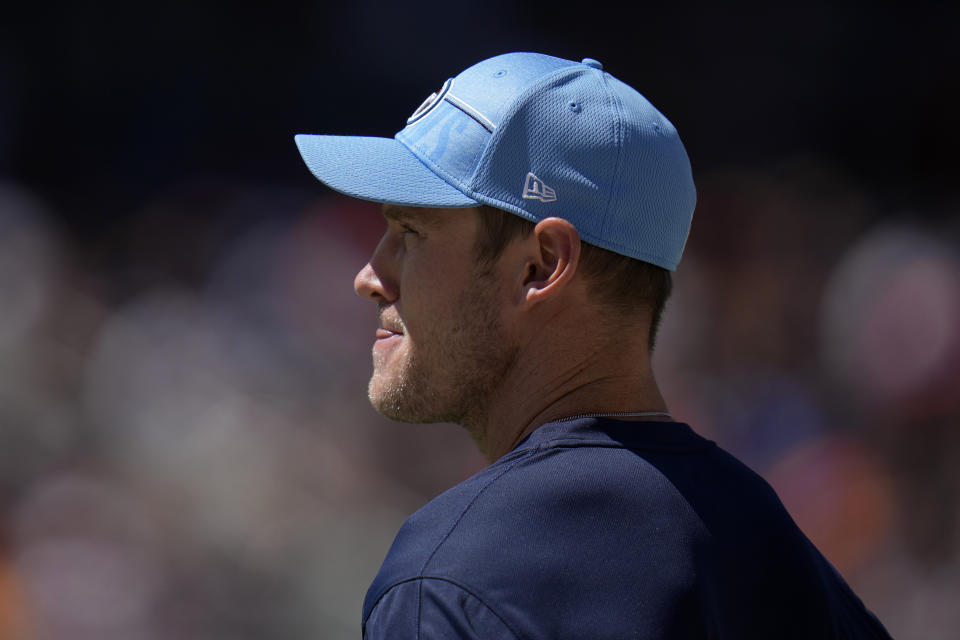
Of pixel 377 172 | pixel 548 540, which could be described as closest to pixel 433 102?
pixel 377 172

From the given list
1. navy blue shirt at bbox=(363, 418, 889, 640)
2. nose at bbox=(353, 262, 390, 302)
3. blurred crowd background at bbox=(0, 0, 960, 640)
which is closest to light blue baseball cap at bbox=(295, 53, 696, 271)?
nose at bbox=(353, 262, 390, 302)

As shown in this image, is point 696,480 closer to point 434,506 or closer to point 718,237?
point 434,506

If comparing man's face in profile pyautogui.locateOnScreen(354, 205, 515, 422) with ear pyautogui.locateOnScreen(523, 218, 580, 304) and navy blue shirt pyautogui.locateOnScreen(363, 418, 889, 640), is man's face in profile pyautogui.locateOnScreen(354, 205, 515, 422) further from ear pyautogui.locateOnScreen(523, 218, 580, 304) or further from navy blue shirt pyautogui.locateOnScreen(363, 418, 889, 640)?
navy blue shirt pyautogui.locateOnScreen(363, 418, 889, 640)

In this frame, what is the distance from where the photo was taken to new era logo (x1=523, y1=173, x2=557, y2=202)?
1.25m

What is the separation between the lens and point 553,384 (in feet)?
4.26

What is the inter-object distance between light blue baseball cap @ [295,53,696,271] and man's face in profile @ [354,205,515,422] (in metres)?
0.07

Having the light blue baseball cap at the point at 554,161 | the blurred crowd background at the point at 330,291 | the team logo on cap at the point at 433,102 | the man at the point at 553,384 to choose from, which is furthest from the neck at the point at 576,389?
the blurred crowd background at the point at 330,291

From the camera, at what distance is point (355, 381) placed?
410 cm

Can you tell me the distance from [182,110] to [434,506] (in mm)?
3469

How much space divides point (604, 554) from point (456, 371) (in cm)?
42

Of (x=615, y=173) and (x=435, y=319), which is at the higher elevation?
(x=615, y=173)

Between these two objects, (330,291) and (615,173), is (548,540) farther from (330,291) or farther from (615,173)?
(330,291)

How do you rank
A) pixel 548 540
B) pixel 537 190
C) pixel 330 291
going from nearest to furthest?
pixel 548 540
pixel 537 190
pixel 330 291

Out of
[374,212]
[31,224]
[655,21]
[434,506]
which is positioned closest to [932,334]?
[655,21]
